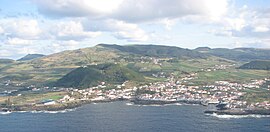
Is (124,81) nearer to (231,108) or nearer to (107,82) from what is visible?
(107,82)

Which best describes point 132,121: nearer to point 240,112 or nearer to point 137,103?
point 240,112

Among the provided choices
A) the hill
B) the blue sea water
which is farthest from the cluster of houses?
the blue sea water

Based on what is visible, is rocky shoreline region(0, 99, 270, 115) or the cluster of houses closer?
rocky shoreline region(0, 99, 270, 115)

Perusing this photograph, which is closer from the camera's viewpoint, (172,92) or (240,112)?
(240,112)

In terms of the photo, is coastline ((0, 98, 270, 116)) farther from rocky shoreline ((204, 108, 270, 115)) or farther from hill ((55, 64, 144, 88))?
hill ((55, 64, 144, 88))

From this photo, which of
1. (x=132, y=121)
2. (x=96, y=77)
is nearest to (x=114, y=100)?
(x=96, y=77)
